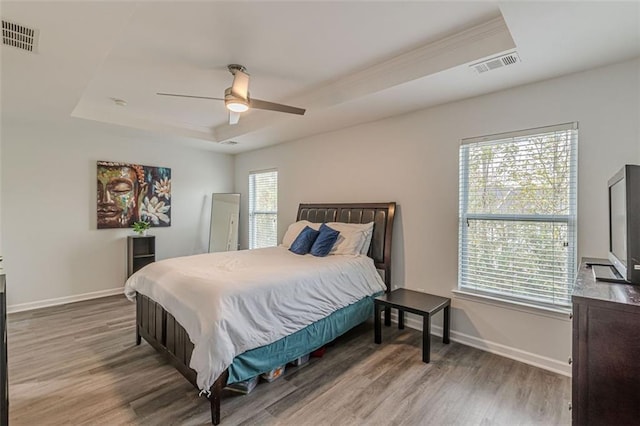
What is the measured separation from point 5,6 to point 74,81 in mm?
1082

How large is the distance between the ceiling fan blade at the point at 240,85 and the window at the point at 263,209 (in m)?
2.68

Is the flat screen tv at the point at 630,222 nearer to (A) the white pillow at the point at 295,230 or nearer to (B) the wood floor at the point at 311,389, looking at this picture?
(B) the wood floor at the point at 311,389

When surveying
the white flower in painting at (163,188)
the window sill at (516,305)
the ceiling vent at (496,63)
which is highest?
the ceiling vent at (496,63)

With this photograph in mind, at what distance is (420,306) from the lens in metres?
2.88

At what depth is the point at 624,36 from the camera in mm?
1998

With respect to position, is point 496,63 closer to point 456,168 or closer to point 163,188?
point 456,168

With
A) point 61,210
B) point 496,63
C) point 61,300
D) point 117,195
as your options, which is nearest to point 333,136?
point 496,63

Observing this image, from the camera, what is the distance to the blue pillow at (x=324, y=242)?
3.51m

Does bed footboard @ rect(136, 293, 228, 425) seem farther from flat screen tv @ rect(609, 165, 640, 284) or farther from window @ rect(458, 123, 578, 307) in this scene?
window @ rect(458, 123, 578, 307)

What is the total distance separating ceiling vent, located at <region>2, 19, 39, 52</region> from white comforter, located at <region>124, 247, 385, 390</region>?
189 centimetres

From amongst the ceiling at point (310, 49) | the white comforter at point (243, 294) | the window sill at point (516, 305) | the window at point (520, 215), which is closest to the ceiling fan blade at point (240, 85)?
the ceiling at point (310, 49)

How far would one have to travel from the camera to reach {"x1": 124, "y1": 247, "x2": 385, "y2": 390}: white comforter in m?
1.93

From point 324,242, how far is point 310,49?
2.00 meters

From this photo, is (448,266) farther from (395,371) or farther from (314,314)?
(314,314)
